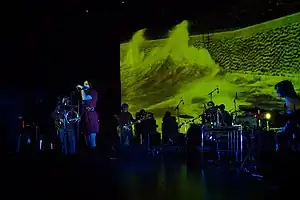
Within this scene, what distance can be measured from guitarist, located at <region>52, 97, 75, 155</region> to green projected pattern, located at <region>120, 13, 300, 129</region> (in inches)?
106

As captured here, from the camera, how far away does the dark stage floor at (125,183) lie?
355 cm

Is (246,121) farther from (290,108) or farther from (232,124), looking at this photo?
(290,108)

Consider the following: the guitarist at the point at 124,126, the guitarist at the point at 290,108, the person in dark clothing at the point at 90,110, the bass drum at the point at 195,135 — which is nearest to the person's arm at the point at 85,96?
the person in dark clothing at the point at 90,110

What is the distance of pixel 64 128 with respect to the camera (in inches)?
307

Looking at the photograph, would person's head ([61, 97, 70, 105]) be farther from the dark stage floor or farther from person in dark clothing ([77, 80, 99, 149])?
the dark stage floor

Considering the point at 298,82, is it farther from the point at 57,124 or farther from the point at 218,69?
the point at 57,124

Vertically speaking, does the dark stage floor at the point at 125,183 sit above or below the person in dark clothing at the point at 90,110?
below

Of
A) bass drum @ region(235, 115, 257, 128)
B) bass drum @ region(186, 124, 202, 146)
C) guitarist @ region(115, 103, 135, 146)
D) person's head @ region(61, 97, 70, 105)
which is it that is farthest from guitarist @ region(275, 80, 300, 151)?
guitarist @ region(115, 103, 135, 146)

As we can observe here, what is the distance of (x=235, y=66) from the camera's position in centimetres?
921

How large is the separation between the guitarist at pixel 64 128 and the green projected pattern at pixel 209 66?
2705 millimetres

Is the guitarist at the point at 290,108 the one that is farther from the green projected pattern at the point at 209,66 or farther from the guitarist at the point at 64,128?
the guitarist at the point at 64,128

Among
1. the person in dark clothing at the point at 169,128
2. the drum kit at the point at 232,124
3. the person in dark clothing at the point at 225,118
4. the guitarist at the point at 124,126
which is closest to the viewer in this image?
Result: the drum kit at the point at 232,124

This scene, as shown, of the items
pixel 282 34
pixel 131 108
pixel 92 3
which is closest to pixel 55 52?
pixel 92 3

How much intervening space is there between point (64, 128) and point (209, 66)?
362cm
